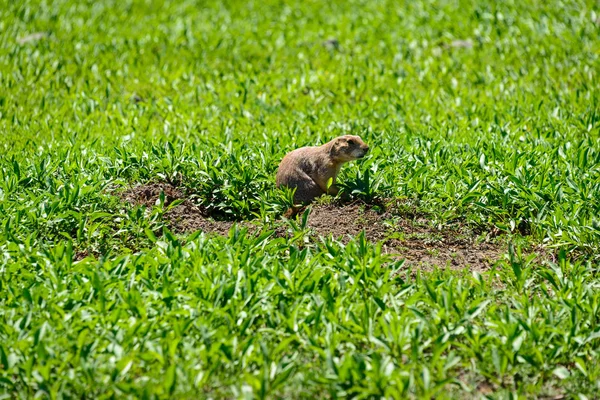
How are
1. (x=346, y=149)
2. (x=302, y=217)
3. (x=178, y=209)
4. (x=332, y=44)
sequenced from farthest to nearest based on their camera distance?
1. (x=332, y=44)
2. (x=178, y=209)
3. (x=346, y=149)
4. (x=302, y=217)

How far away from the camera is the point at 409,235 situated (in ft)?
17.3

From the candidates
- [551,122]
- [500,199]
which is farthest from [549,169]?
[551,122]

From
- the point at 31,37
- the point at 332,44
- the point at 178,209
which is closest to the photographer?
the point at 178,209

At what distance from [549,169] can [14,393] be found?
4034 millimetres

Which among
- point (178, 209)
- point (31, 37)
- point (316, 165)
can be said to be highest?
point (31, 37)

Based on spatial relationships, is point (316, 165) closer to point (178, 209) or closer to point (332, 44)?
point (178, 209)

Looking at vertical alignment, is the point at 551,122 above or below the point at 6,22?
below

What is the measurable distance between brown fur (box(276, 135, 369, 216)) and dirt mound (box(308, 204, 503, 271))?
5.8 inches

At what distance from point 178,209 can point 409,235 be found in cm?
165

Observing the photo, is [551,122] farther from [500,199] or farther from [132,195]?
[132,195]

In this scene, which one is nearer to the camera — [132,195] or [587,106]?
[132,195]

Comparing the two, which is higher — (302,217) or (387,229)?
(302,217)

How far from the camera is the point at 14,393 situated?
3721 millimetres

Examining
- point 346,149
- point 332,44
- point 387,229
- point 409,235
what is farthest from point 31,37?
point 409,235
